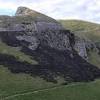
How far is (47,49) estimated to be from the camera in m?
131

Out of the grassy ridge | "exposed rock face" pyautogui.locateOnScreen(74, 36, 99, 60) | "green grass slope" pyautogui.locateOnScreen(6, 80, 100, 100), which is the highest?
"exposed rock face" pyautogui.locateOnScreen(74, 36, 99, 60)

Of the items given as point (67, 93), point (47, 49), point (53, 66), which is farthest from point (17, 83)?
point (47, 49)

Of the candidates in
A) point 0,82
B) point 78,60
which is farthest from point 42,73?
point 78,60

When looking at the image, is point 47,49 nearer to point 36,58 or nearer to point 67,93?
point 36,58

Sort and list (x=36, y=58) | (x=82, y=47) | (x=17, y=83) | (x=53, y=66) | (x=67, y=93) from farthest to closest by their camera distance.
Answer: (x=82, y=47) → (x=36, y=58) → (x=53, y=66) → (x=17, y=83) → (x=67, y=93)

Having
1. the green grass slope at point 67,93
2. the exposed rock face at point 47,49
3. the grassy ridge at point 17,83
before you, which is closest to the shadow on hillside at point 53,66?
the exposed rock face at point 47,49

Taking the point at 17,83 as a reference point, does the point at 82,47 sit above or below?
above

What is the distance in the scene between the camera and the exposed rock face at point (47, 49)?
4313 inches

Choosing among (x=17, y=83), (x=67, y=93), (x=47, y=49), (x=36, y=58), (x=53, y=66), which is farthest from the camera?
(x=47, y=49)

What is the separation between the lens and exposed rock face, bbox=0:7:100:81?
110 metres

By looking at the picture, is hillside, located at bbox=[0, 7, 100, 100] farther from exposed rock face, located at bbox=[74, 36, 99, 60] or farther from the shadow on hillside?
exposed rock face, located at bbox=[74, 36, 99, 60]

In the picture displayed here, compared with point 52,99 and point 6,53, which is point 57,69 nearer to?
point 6,53

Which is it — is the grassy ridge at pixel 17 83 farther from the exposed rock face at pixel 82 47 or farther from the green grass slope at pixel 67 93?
the exposed rock face at pixel 82 47

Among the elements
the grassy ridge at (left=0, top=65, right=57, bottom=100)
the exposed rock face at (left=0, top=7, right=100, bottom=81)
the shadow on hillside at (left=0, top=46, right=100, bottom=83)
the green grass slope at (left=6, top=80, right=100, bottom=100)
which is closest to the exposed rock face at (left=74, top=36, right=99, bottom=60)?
the exposed rock face at (left=0, top=7, right=100, bottom=81)
